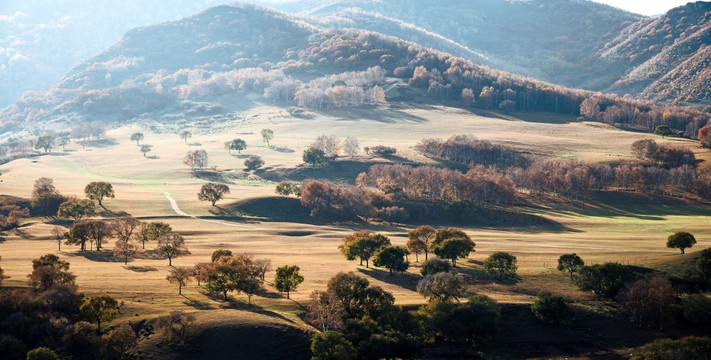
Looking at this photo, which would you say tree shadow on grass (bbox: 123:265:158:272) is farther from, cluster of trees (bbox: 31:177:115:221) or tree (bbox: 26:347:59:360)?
cluster of trees (bbox: 31:177:115:221)

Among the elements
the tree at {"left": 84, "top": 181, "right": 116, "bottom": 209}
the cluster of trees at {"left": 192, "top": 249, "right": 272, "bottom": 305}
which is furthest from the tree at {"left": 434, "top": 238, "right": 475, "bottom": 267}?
the tree at {"left": 84, "top": 181, "right": 116, "bottom": 209}

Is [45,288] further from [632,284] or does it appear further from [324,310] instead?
[632,284]

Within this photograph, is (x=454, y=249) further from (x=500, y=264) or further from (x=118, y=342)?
(x=118, y=342)

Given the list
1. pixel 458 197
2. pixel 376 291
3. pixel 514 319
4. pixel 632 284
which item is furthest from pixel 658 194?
pixel 376 291

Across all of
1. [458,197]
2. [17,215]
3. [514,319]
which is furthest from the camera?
[458,197]

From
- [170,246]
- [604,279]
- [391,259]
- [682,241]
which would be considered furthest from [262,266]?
[682,241]

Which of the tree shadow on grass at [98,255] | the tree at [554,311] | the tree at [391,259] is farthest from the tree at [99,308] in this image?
the tree at [554,311]

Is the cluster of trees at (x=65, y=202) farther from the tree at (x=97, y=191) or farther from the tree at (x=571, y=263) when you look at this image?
the tree at (x=571, y=263)
